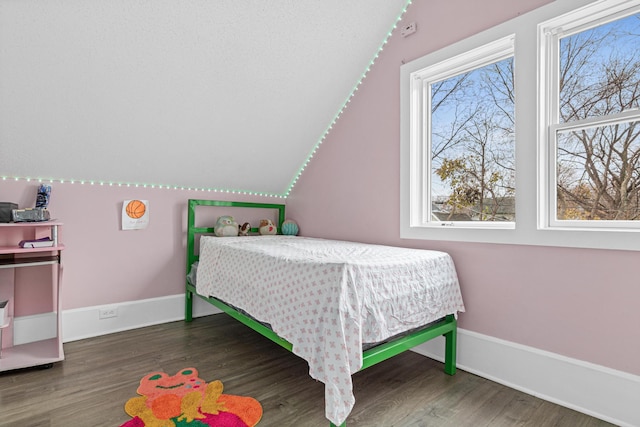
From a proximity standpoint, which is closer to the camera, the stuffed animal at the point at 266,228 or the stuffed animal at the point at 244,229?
the stuffed animal at the point at 244,229

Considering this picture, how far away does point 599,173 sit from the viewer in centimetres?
178

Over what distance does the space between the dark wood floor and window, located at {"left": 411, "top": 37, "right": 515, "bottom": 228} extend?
0.99m

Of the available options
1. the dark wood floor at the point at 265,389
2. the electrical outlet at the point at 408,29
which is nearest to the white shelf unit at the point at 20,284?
Result: the dark wood floor at the point at 265,389

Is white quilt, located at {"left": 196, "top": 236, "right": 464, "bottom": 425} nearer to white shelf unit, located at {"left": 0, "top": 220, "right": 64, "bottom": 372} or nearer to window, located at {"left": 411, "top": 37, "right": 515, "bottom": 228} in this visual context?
window, located at {"left": 411, "top": 37, "right": 515, "bottom": 228}

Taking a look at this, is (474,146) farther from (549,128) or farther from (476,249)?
(476,249)

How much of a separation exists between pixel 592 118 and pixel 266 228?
255 cm

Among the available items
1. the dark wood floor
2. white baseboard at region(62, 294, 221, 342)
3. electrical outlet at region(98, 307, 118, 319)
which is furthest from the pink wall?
electrical outlet at region(98, 307, 118, 319)

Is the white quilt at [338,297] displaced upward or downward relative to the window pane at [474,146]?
downward

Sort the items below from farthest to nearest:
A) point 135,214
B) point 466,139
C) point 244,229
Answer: point 244,229, point 135,214, point 466,139

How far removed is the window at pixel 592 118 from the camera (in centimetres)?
169

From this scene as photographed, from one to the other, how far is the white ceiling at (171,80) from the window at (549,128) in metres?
0.76

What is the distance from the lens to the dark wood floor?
5.16 ft

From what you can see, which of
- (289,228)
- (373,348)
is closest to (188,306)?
(289,228)

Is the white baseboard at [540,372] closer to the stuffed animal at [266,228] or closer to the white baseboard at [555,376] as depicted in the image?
the white baseboard at [555,376]
